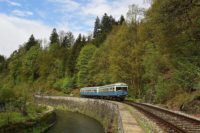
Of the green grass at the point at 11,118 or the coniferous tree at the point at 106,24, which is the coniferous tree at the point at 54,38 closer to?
the coniferous tree at the point at 106,24

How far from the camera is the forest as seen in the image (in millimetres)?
21516

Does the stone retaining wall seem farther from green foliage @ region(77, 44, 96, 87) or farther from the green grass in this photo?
green foliage @ region(77, 44, 96, 87)

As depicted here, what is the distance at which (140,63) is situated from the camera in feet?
145

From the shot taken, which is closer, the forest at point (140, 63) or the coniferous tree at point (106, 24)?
the forest at point (140, 63)

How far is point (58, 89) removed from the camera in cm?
8762

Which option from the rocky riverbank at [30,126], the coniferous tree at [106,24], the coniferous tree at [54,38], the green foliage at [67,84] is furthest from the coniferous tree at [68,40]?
the rocky riverbank at [30,126]

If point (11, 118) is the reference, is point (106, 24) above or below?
above

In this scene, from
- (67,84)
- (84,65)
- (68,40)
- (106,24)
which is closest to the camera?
(84,65)

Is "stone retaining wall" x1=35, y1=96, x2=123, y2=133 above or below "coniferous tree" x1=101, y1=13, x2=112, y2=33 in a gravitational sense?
below

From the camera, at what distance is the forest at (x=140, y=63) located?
70.6 feet

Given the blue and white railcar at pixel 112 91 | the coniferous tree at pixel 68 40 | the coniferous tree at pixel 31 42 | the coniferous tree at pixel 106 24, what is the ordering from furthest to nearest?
the coniferous tree at pixel 31 42, the coniferous tree at pixel 68 40, the coniferous tree at pixel 106 24, the blue and white railcar at pixel 112 91

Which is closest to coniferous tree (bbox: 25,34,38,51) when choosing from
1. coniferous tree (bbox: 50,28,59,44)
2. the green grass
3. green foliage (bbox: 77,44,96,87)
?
coniferous tree (bbox: 50,28,59,44)

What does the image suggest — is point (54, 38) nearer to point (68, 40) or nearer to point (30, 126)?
point (68, 40)

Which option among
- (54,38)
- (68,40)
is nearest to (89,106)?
(68,40)
